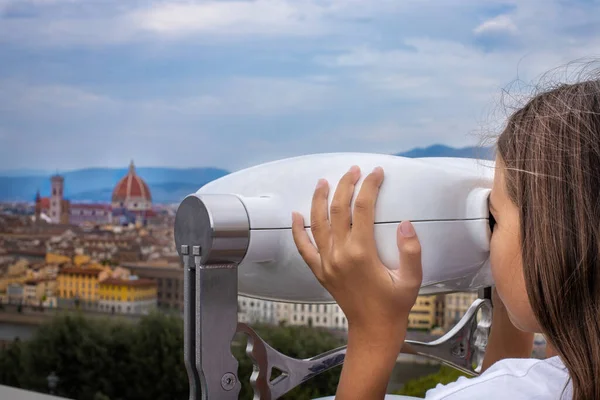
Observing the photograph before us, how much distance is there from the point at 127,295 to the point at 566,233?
317 centimetres

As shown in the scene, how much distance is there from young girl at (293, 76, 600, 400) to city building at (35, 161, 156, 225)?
9.26 feet

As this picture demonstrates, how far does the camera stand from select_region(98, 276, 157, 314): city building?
3.52m

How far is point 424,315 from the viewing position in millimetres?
3086

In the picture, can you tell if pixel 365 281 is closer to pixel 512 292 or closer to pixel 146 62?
pixel 512 292

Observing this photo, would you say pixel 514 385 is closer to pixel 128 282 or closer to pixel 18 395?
pixel 18 395

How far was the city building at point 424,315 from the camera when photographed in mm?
3070

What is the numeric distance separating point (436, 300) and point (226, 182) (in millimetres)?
2486

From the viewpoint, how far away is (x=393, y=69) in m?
3.08

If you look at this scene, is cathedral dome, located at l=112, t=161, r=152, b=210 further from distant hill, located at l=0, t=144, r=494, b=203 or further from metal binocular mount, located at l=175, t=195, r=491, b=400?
metal binocular mount, located at l=175, t=195, r=491, b=400

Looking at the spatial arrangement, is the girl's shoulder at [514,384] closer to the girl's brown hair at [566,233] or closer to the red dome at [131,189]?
the girl's brown hair at [566,233]

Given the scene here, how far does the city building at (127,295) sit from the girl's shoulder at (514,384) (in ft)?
9.80

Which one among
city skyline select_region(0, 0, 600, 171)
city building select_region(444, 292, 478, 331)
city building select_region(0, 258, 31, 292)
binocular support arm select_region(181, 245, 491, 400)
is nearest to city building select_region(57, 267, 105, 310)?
city building select_region(0, 258, 31, 292)

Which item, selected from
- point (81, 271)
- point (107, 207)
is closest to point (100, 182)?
point (107, 207)

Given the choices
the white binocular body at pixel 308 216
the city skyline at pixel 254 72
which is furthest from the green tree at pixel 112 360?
the white binocular body at pixel 308 216
